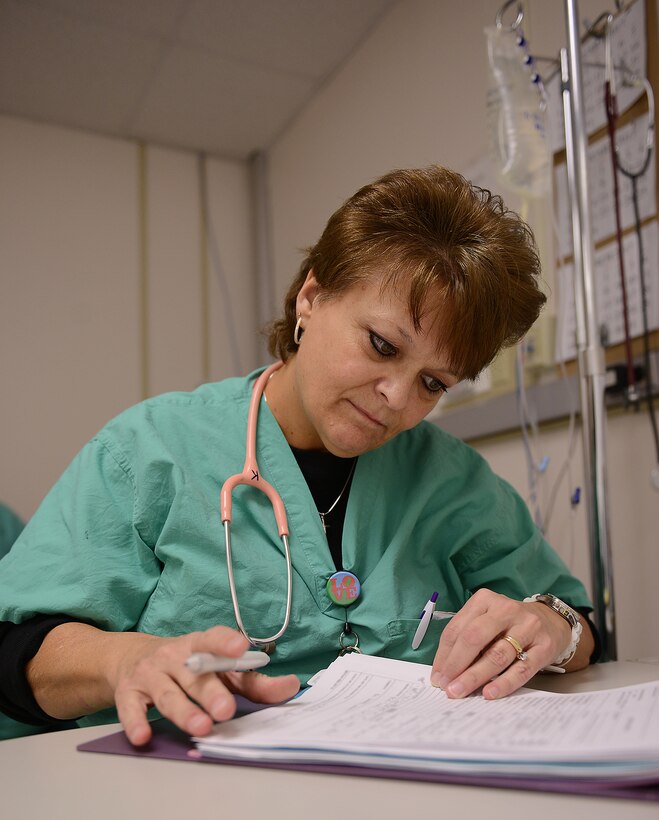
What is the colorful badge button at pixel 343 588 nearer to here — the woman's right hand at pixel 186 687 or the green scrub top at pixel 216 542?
the green scrub top at pixel 216 542

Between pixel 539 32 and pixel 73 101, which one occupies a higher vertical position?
pixel 73 101

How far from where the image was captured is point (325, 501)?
3.57 feet

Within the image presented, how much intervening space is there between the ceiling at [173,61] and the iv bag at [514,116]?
3.13 feet

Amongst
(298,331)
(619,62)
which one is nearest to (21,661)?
(298,331)

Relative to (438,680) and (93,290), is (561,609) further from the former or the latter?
(93,290)

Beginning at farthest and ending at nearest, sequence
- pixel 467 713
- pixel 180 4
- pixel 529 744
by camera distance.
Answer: pixel 180 4 → pixel 467 713 → pixel 529 744

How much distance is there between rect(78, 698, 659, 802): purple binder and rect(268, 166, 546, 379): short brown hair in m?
0.53

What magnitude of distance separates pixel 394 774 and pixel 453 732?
7cm

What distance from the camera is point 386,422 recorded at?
3.26 ft

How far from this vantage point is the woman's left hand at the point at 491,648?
30.1 inches

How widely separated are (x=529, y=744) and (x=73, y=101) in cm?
292

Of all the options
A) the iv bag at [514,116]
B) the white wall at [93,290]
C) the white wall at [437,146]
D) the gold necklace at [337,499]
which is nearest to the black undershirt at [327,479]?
the gold necklace at [337,499]

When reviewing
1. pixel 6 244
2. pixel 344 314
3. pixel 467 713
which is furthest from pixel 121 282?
pixel 467 713

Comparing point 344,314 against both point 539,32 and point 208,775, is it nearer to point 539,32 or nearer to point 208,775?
point 208,775
